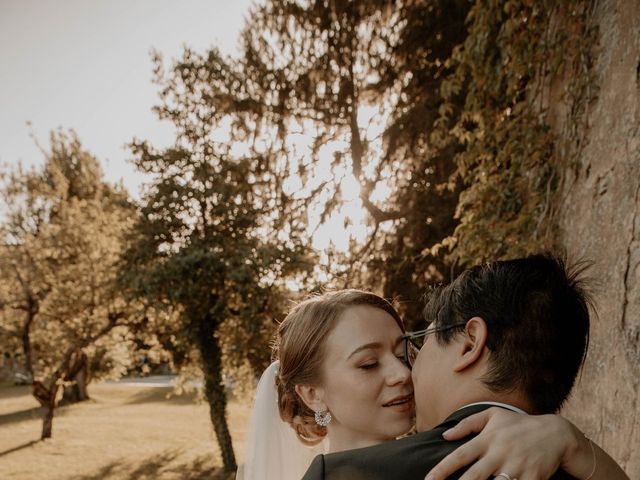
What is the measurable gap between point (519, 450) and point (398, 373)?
744 millimetres

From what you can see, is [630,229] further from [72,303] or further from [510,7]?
[72,303]

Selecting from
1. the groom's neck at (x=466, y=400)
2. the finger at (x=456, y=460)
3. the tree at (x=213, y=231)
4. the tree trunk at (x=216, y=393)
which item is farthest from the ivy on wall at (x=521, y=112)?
the tree trunk at (x=216, y=393)

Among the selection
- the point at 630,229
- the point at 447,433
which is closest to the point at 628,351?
the point at 630,229

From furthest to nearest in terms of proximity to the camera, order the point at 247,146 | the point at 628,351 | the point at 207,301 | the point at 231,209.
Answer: the point at 207,301
the point at 231,209
the point at 247,146
the point at 628,351

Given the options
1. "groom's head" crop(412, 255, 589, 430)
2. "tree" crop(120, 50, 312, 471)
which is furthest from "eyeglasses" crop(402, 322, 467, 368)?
"tree" crop(120, 50, 312, 471)

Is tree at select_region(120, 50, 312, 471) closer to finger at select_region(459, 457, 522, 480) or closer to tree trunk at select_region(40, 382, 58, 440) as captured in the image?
tree trunk at select_region(40, 382, 58, 440)

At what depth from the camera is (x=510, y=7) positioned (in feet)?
14.0

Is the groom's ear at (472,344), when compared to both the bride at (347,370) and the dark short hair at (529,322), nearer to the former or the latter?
the dark short hair at (529,322)

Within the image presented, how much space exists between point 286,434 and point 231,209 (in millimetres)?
9763

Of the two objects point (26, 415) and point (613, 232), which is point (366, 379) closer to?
point (613, 232)

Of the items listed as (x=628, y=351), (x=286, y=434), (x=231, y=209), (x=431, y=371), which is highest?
(x=231, y=209)

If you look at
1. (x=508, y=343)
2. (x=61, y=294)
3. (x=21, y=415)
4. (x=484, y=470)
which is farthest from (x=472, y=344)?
(x=21, y=415)

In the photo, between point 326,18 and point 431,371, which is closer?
point 431,371

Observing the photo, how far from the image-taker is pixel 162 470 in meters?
14.7
